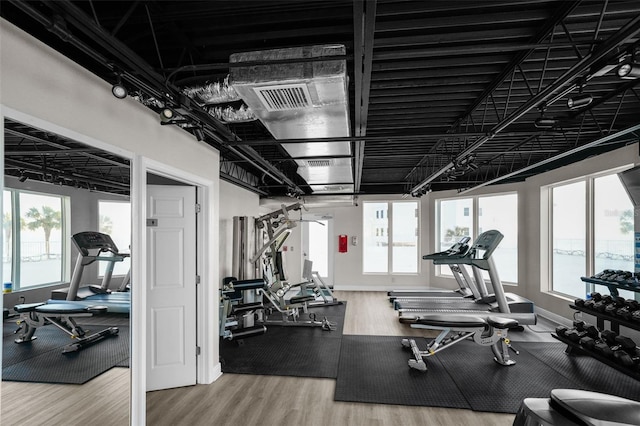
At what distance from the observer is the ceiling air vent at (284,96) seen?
238 centimetres

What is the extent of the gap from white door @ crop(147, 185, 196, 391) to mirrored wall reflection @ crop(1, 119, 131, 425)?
1.06m

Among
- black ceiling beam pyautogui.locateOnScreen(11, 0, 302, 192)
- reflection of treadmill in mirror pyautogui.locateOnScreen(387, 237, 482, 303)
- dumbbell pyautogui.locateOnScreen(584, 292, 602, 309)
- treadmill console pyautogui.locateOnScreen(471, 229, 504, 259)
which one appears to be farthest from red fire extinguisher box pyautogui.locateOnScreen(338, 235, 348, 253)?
black ceiling beam pyautogui.locateOnScreen(11, 0, 302, 192)

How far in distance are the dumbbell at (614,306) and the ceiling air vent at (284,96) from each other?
4.40 m

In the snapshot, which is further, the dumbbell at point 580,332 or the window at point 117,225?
the dumbbell at point 580,332

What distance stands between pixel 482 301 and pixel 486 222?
2550 millimetres

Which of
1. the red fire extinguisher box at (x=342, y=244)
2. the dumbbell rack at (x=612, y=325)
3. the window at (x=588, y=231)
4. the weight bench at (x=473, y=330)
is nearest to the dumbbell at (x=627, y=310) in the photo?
the dumbbell rack at (x=612, y=325)

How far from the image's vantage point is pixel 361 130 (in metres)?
3.86

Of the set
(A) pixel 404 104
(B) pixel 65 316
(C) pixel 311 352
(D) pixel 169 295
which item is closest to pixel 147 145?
(B) pixel 65 316

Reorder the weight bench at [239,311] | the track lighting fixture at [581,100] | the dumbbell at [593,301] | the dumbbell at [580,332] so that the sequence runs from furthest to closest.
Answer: the weight bench at [239,311]
the dumbbell at [593,301]
the dumbbell at [580,332]
the track lighting fixture at [581,100]

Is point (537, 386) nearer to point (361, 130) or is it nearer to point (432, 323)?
point (432, 323)

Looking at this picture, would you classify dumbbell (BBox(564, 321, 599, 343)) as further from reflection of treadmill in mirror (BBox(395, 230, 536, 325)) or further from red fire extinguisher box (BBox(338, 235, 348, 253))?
red fire extinguisher box (BBox(338, 235, 348, 253))

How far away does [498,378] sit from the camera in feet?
13.1

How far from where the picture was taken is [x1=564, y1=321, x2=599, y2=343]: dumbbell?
4427 millimetres

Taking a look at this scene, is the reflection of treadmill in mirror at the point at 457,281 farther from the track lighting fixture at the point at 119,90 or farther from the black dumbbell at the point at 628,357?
the track lighting fixture at the point at 119,90
